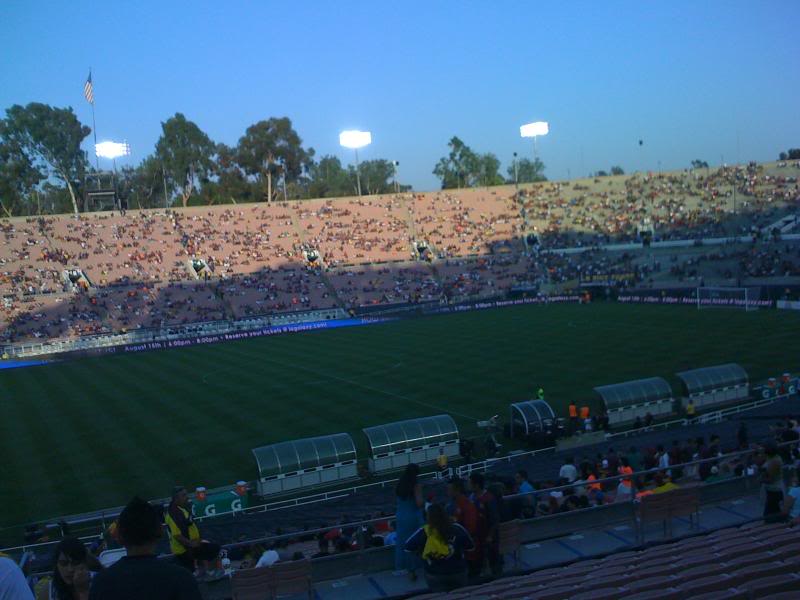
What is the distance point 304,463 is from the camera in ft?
71.7

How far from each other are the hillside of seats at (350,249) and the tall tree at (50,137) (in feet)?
95.6

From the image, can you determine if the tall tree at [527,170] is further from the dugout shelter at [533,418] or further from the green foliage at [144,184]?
the dugout shelter at [533,418]

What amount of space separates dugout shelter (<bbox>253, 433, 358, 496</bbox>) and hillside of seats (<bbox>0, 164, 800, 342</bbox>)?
4285 centimetres

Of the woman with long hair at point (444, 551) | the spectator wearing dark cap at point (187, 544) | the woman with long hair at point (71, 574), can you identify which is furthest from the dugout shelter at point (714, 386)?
the woman with long hair at point (71, 574)

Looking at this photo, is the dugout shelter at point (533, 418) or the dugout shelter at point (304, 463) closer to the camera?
the dugout shelter at point (304, 463)

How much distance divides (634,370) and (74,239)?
60.3m

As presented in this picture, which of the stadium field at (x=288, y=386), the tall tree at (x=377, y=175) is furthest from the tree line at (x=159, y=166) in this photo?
the stadium field at (x=288, y=386)

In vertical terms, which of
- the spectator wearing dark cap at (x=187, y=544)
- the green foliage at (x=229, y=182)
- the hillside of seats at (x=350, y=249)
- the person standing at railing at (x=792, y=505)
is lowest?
the person standing at railing at (x=792, y=505)

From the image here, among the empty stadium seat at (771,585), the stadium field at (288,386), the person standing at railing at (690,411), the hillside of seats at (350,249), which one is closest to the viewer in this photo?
the empty stadium seat at (771,585)

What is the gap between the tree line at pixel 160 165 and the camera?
327ft

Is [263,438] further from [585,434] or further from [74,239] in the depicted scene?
[74,239]

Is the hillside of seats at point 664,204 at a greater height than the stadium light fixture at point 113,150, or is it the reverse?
the stadium light fixture at point 113,150

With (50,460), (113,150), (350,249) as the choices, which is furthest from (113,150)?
(50,460)

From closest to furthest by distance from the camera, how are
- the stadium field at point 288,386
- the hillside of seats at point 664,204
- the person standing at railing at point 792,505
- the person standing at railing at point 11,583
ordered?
the person standing at railing at point 11,583 → the person standing at railing at point 792,505 → the stadium field at point 288,386 → the hillside of seats at point 664,204
